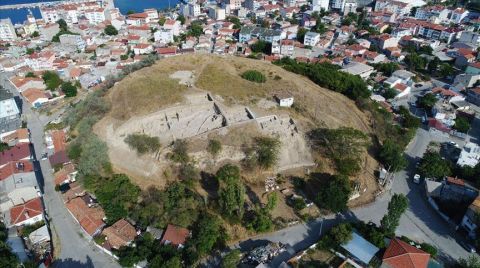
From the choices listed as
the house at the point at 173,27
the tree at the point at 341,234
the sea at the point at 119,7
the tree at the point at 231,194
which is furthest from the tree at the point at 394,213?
the sea at the point at 119,7

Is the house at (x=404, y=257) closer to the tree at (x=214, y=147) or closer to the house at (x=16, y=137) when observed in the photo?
the tree at (x=214, y=147)

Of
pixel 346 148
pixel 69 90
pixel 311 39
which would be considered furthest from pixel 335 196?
pixel 311 39

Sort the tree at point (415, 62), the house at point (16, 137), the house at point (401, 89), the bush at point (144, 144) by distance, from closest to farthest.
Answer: the bush at point (144, 144)
the house at point (16, 137)
the house at point (401, 89)
the tree at point (415, 62)

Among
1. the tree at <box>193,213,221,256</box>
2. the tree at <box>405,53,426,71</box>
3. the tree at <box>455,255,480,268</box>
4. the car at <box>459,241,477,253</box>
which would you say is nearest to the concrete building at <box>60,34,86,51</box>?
the tree at <box>193,213,221,256</box>

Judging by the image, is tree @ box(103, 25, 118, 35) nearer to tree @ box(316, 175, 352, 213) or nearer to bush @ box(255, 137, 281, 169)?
bush @ box(255, 137, 281, 169)

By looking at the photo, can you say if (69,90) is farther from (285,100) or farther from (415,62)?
(415,62)

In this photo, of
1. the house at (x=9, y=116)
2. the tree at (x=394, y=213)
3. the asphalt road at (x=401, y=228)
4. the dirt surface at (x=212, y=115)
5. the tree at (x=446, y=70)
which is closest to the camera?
the tree at (x=394, y=213)
